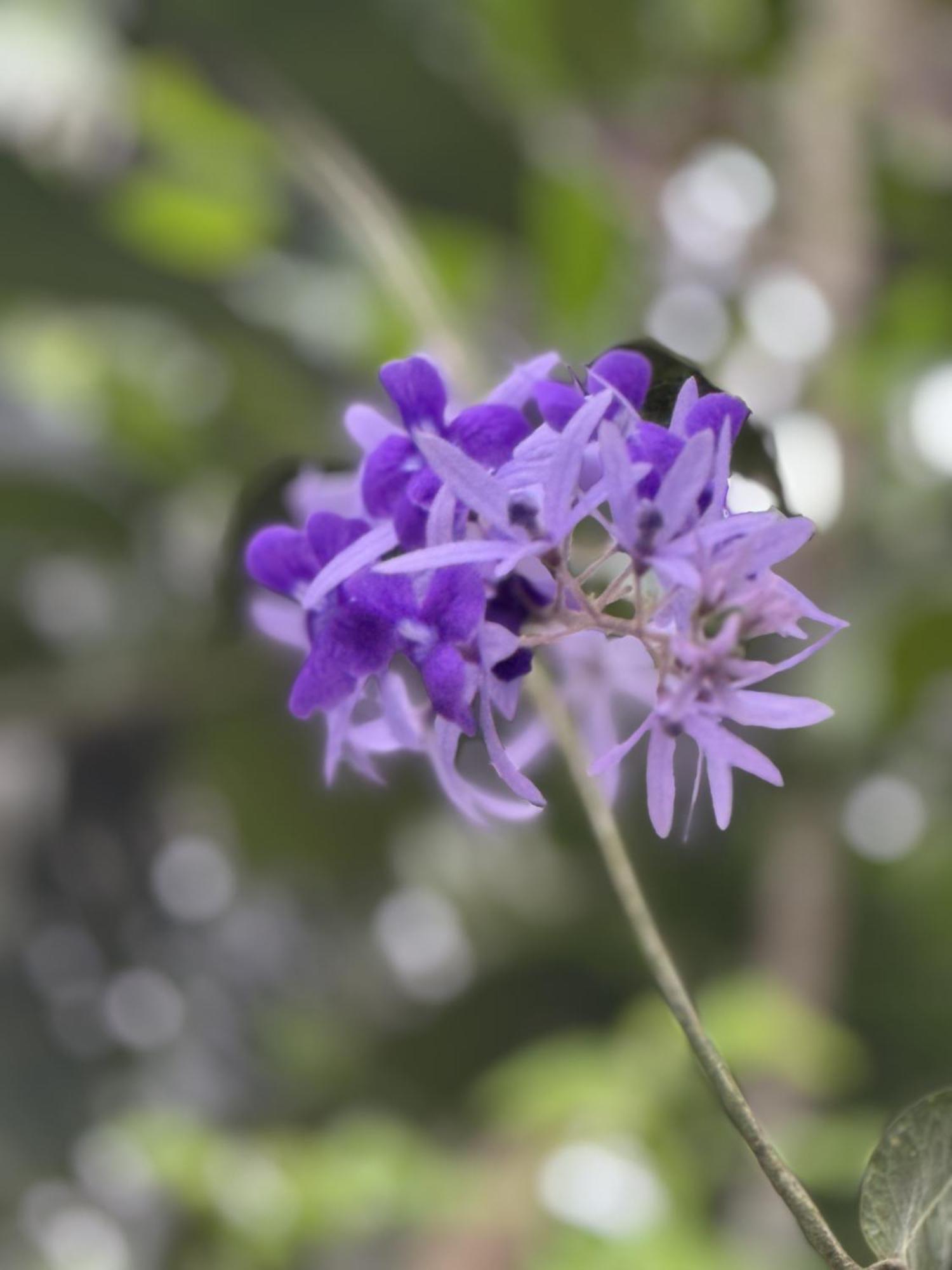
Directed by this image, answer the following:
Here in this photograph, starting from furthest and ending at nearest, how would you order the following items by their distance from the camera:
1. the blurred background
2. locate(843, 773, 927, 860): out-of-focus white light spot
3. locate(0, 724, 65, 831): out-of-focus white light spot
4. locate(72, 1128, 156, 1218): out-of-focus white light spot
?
locate(0, 724, 65, 831): out-of-focus white light spot, locate(72, 1128, 156, 1218): out-of-focus white light spot, locate(843, 773, 927, 860): out-of-focus white light spot, the blurred background

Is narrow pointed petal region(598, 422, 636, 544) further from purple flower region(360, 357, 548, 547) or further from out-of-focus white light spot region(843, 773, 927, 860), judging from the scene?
out-of-focus white light spot region(843, 773, 927, 860)

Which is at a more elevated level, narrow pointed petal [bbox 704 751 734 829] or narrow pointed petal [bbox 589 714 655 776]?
narrow pointed petal [bbox 589 714 655 776]

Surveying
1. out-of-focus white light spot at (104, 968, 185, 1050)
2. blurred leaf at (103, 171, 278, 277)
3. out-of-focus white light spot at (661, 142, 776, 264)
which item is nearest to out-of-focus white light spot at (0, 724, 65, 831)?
out-of-focus white light spot at (104, 968, 185, 1050)

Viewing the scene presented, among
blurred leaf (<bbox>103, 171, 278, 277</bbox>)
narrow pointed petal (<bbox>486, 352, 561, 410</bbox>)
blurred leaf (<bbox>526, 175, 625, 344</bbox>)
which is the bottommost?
narrow pointed petal (<bbox>486, 352, 561, 410</bbox>)

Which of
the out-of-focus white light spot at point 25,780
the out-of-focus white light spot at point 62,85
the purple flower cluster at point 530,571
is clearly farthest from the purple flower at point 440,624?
the out-of-focus white light spot at point 25,780

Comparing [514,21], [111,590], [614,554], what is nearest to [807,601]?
[614,554]

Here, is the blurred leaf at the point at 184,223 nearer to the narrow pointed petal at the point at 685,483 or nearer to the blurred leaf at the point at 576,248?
the blurred leaf at the point at 576,248

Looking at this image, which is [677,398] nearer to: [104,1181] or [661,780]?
[661,780]
